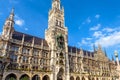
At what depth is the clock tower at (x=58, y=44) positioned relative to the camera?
57.6 meters

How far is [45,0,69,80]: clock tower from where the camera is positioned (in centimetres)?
5762

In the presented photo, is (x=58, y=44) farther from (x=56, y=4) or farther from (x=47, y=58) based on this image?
(x=56, y=4)

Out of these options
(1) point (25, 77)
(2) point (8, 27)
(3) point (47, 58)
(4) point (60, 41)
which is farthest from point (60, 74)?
(2) point (8, 27)

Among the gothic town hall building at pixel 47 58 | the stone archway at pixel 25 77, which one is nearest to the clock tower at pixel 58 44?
the gothic town hall building at pixel 47 58

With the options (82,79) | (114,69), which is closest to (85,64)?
(82,79)

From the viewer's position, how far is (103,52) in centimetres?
8744

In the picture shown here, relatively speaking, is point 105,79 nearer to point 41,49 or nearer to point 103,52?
point 103,52

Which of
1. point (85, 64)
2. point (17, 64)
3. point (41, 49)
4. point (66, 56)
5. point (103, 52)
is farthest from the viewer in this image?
point (103, 52)

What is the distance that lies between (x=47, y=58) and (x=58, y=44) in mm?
9496

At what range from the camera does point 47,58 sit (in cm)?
5847

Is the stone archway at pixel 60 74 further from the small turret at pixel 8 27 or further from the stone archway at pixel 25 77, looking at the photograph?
the small turret at pixel 8 27

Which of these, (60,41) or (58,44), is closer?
(58,44)

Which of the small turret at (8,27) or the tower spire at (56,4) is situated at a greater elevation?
the tower spire at (56,4)

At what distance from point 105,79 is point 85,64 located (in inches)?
688
